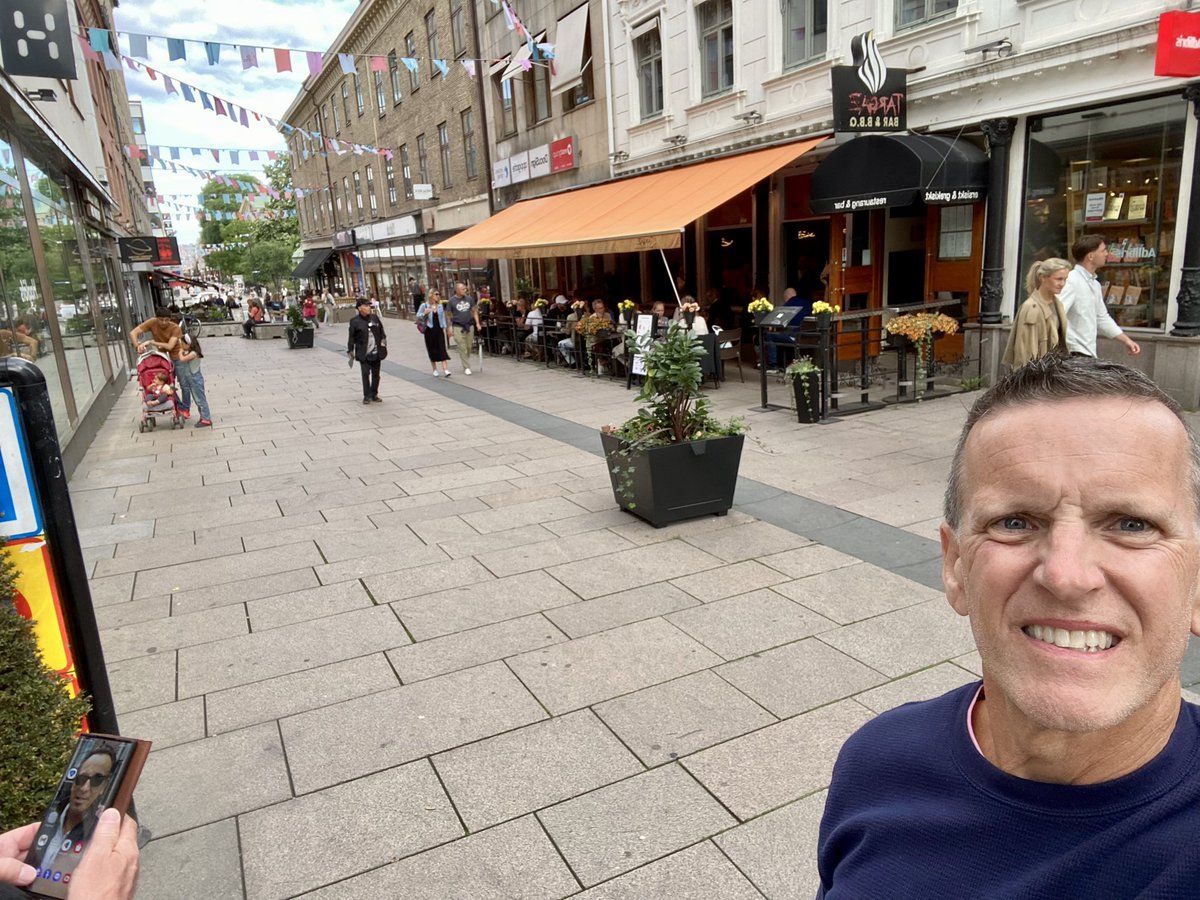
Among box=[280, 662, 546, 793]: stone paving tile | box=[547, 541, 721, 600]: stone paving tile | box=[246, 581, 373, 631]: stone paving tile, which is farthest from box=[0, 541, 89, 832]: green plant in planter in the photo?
box=[547, 541, 721, 600]: stone paving tile

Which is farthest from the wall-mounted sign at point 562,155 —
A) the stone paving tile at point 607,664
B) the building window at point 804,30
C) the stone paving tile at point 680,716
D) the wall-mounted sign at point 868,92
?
the stone paving tile at point 680,716

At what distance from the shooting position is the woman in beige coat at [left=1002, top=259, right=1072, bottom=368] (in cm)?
579

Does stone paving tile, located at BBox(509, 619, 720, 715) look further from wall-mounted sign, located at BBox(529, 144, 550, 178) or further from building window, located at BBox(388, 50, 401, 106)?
building window, located at BBox(388, 50, 401, 106)

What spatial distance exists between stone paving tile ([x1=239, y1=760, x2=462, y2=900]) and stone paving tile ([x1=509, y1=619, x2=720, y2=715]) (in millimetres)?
769

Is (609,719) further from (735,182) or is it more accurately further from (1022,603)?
(735,182)

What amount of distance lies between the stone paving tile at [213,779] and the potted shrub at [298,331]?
72.4 ft

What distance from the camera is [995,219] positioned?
1009 cm

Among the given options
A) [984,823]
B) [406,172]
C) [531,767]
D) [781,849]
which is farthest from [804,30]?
[406,172]

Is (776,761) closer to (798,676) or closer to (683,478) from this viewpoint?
(798,676)

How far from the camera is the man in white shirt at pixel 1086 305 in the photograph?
5949 millimetres

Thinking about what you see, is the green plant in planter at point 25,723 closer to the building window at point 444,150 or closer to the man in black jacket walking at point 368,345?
the man in black jacket walking at point 368,345

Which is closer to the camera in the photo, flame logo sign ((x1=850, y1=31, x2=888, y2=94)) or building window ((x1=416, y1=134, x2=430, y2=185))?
flame logo sign ((x1=850, y1=31, x2=888, y2=94))

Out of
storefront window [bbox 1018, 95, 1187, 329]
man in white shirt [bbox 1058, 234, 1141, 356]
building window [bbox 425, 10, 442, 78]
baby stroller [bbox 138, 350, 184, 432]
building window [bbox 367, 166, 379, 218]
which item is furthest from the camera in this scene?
building window [bbox 367, 166, 379, 218]

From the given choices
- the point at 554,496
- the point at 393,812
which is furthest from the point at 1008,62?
the point at 393,812
